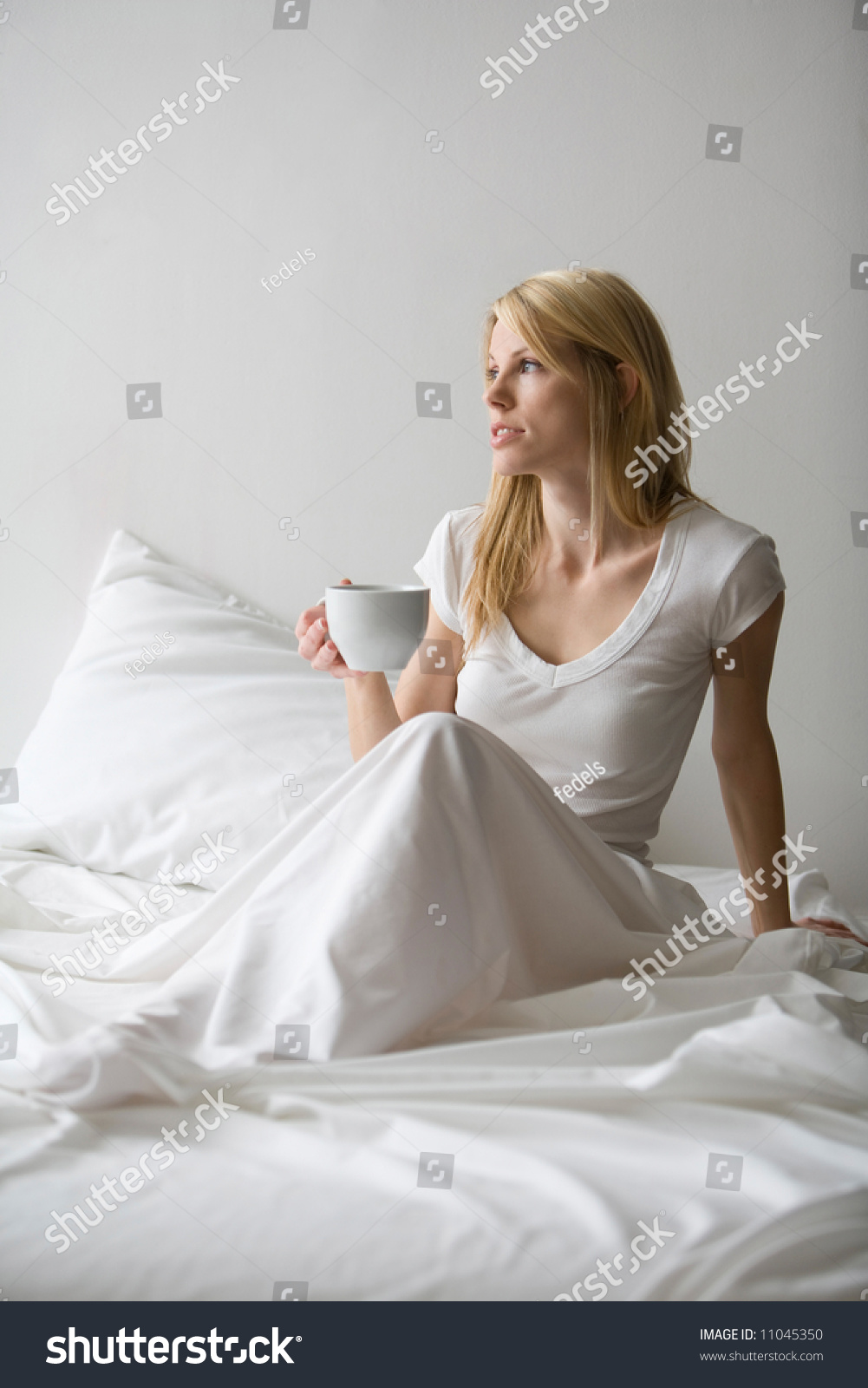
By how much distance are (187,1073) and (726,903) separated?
725mm

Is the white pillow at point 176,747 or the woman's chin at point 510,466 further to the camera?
the white pillow at point 176,747

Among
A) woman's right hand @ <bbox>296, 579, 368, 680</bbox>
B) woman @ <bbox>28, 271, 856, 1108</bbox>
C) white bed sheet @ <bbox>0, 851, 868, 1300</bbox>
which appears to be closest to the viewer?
white bed sheet @ <bbox>0, 851, 868, 1300</bbox>

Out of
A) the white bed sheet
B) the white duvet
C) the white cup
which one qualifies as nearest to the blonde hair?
the white cup

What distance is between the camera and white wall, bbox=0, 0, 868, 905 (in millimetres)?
1503

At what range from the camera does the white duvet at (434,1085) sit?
1.97 ft

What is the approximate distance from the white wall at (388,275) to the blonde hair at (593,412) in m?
0.39

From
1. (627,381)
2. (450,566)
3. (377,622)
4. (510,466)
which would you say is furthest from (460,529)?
(377,622)

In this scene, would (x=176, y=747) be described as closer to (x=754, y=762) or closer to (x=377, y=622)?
(x=377, y=622)

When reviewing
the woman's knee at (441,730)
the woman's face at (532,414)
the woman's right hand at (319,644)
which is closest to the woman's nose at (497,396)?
the woman's face at (532,414)

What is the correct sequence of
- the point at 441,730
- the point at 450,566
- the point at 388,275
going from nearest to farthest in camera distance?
the point at 441,730
the point at 450,566
the point at 388,275

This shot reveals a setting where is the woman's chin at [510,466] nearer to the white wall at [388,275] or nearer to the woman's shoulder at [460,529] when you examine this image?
the woman's shoulder at [460,529]

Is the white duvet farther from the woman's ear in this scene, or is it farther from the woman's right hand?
the woman's ear

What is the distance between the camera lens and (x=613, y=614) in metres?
1.14

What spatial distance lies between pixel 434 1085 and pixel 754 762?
21.1 inches
